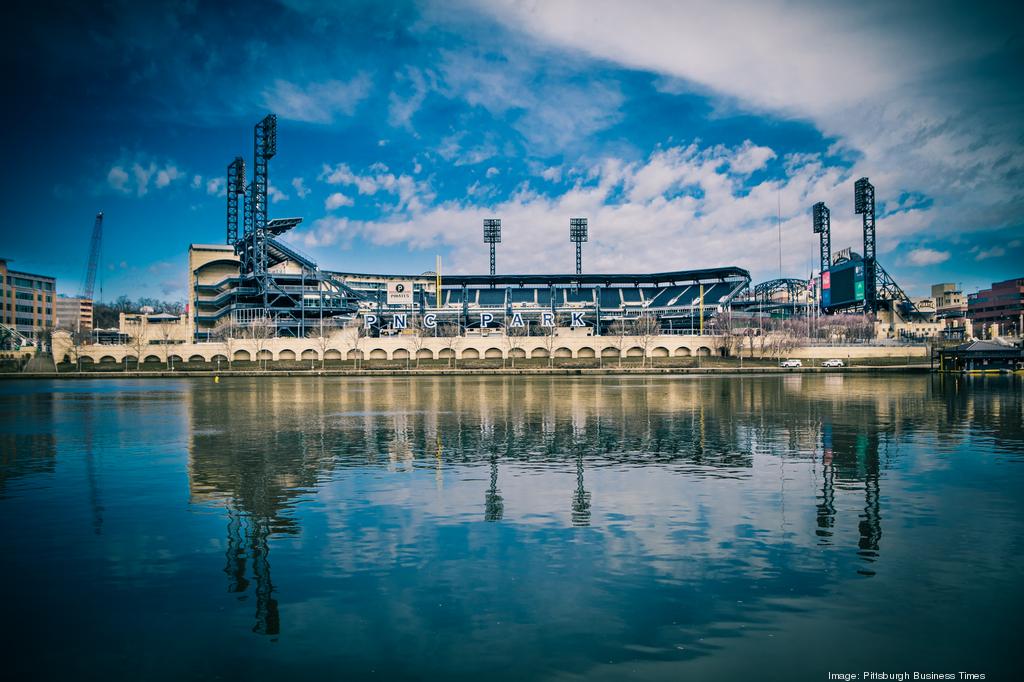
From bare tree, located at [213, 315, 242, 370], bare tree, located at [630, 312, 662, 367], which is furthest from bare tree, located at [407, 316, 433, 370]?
bare tree, located at [630, 312, 662, 367]

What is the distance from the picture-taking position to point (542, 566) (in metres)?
11.9

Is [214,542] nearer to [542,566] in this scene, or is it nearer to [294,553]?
[294,553]

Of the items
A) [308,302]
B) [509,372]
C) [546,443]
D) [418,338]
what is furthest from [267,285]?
[546,443]

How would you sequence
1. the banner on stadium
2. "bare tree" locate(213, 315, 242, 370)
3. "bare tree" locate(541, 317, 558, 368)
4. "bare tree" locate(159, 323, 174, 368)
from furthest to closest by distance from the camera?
the banner on stadium
"bare tree" locate(159, 323, 174, 368)
"bare tree" locate(541, 317, 558, 368)
"bare tree" locate(213, 315, 242, 370)

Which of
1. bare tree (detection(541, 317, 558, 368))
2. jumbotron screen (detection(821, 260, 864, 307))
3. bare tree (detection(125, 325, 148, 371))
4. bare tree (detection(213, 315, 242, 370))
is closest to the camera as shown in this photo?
bare tree (detection(213, 315, 242, 370))

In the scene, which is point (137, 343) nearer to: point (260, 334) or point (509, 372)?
point (260, 334)

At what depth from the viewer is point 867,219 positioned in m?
158

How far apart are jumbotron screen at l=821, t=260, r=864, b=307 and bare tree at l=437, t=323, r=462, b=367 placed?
84976 mm

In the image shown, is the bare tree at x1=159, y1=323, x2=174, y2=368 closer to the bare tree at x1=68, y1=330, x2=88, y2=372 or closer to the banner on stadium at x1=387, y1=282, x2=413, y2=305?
the bare tree at x1=68, y1=330, x2=88, y2=372

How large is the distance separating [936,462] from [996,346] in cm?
7577

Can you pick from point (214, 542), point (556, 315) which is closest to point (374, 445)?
point (214, 542)

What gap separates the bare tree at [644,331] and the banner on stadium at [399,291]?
63780mm

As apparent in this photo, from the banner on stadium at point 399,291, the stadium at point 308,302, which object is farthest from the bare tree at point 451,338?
the banner on stadium at point 399,291

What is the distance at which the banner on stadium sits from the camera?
17912 cm
